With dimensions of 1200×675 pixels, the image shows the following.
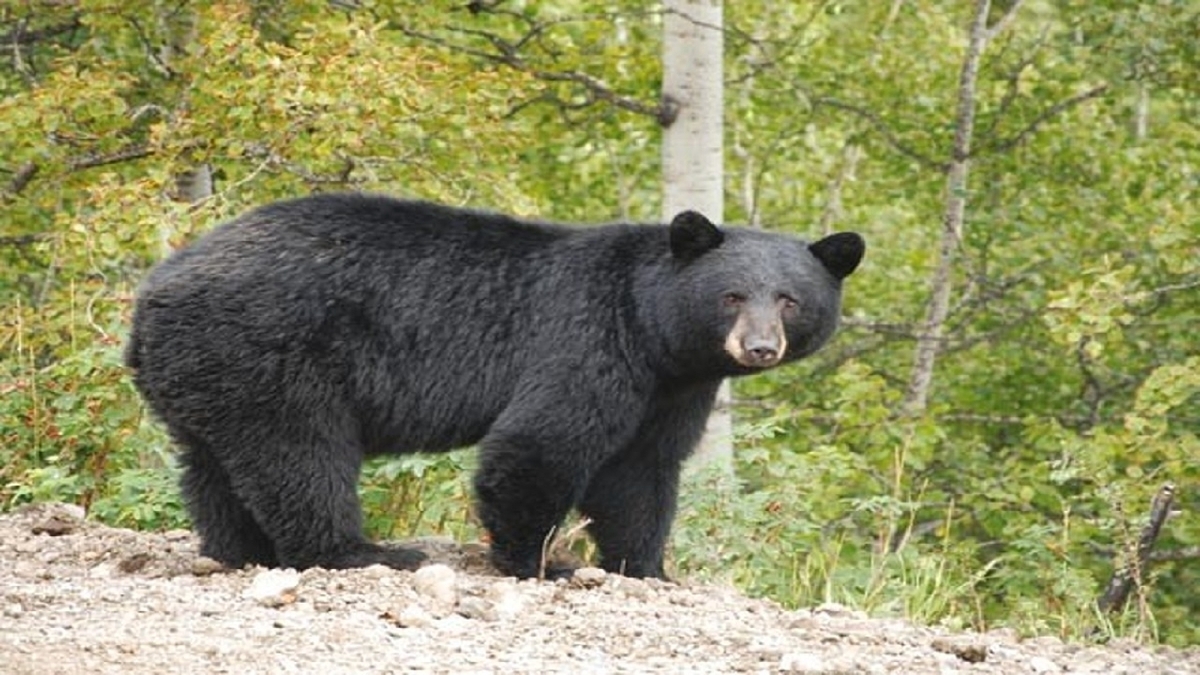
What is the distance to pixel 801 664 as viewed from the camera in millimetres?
5645

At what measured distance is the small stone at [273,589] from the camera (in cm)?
644

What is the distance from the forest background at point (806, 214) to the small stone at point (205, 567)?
1110mm

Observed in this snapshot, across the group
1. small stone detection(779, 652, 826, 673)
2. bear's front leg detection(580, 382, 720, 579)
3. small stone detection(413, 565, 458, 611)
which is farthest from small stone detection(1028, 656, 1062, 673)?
bear's front leg detection(580, 382, 720, 579)

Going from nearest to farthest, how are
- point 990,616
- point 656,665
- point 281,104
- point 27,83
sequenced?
point 656,665 → point 281,104 → point 990,616 → point 27,83

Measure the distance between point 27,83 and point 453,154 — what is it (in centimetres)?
379

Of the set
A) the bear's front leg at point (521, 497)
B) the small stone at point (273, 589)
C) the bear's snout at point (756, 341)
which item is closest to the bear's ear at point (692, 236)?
the bear's snout at point (756, 341)

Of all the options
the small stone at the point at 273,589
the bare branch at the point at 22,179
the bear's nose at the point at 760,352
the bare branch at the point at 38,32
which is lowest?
the small stone at the point at 273,589

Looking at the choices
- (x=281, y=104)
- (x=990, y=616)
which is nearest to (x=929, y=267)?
(x=990, y=616)

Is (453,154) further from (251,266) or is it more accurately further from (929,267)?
(929,267)

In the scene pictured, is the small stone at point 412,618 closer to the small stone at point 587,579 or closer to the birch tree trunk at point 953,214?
the small stone at point 587,579

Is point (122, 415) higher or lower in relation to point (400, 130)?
lower

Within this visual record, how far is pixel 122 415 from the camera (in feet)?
30.1

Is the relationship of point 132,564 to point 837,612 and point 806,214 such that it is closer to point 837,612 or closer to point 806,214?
point 837,612

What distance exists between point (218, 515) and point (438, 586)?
136cm
